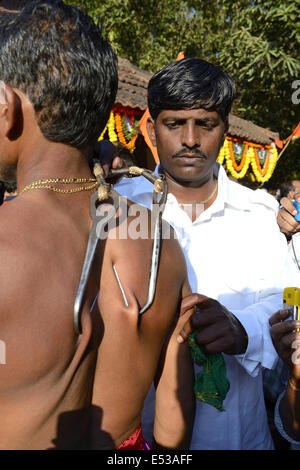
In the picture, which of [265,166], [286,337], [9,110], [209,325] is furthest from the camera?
[265,166]

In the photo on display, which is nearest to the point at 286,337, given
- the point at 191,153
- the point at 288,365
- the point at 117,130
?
the point at 288,365

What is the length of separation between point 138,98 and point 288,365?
5457mm

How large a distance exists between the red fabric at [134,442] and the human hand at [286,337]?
67 cm

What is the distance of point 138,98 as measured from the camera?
20.8ft

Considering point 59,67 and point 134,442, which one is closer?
point 59,67

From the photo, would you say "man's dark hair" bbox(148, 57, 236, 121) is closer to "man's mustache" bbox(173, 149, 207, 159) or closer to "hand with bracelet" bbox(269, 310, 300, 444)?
"man's mustache" bbox(173, 149, 207, 159)

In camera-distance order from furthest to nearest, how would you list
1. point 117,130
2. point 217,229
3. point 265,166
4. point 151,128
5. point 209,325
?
1. point 265,166
2. point 117,130
3. point 151,128
4. point 217,229
5. point 209,325

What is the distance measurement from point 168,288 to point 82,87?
63cm

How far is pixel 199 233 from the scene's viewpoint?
78.4 inches

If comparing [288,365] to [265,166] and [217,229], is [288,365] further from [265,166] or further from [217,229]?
[265,166]

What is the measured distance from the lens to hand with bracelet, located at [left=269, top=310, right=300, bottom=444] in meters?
1.58

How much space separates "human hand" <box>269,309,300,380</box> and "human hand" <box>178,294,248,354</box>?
0.78 feet

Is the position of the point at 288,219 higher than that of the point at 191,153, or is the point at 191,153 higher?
the point at 191,153

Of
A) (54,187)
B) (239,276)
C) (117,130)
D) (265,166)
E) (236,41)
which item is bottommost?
(265,166)
